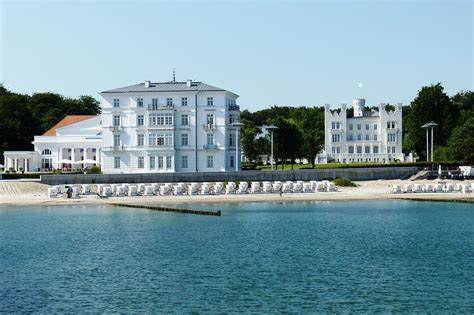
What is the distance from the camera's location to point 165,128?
247 ft

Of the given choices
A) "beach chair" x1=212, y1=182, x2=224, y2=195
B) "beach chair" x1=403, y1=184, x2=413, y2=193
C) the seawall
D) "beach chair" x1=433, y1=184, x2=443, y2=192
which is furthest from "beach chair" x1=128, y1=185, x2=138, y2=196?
"beach chair" x1=433, y1=184, x2=443, y2=192

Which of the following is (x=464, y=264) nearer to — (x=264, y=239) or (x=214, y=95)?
(x=264, y=239)

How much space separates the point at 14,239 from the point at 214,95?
126 ft

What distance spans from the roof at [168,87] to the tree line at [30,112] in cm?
A: 2786

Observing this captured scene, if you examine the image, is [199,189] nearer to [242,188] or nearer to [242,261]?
[242,188]

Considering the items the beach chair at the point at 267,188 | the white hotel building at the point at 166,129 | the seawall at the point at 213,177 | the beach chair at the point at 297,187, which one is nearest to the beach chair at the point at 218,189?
the beach chair at the point at 267,188

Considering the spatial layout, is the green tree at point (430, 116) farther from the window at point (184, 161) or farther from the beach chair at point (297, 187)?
the beach chair at point (297, 187)

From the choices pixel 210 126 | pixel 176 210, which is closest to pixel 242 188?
pixel 176 210

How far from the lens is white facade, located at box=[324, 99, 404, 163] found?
362 feet

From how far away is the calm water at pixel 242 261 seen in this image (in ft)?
79.5

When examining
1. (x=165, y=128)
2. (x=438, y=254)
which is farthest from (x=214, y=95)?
(x=438, y=254)

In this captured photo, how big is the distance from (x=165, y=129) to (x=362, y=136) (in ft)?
148

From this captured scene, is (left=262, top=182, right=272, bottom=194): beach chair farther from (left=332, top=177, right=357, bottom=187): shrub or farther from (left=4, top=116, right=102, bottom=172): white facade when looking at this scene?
(left=4, top=116, right=102, bottom=172): white facade

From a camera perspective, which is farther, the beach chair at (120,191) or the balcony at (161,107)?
the balcony at (161,107)
